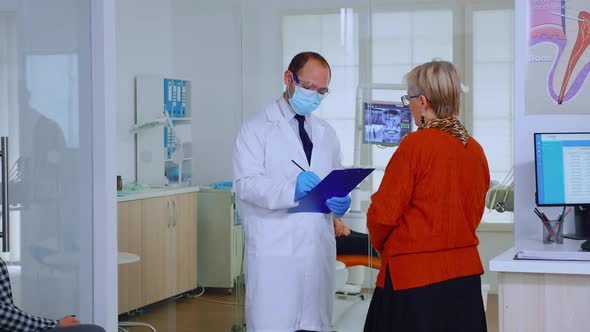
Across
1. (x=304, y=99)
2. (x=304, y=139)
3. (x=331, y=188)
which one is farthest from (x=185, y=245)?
(x=331, y=188)

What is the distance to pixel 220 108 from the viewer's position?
449cm

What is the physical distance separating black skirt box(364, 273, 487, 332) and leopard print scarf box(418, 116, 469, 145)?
1.37ft

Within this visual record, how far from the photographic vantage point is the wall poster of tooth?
3.11m

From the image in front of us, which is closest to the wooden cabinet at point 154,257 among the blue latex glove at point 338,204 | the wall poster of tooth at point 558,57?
the blue latex glove at point 338,204

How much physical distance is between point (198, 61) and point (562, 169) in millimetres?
2377

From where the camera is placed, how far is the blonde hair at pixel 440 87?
7.94 feet

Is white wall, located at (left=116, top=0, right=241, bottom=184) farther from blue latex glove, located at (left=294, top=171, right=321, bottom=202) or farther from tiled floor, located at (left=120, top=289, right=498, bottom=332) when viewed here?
blue latex glove, located at (left=294, top=171, right=321, bottom=202)

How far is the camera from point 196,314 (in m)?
4.86

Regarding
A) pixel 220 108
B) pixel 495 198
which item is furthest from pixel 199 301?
pixel 495 198

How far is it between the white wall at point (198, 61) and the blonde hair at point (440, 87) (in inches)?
76.9

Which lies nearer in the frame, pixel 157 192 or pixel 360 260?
pixel 360 260

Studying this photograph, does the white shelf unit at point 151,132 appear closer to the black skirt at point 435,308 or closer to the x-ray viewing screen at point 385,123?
the x-ray viewing screen at point 385,123

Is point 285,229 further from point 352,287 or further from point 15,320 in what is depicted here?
point 352,287

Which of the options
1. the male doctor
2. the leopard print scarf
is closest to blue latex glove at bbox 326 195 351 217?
the male doctor
